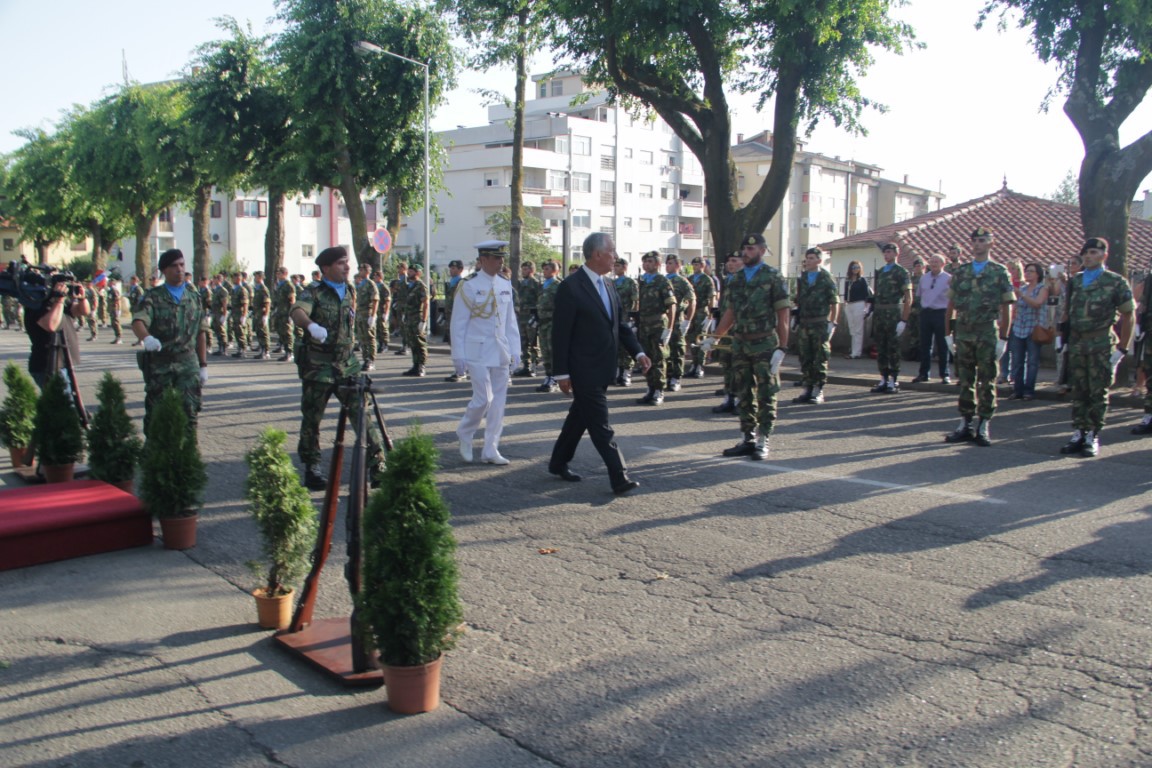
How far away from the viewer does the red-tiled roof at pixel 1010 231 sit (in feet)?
96.1

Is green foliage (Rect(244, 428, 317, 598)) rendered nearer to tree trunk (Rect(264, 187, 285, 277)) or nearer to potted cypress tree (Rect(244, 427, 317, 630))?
potted cypress tree (Rect(244, 427, 317, 630))

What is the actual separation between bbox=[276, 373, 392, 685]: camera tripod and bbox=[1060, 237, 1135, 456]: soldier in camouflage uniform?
7310 millimetres

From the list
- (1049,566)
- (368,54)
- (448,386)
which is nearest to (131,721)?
(1049,566)

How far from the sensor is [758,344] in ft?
30.0

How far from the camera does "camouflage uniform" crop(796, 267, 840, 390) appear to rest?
13.6 m

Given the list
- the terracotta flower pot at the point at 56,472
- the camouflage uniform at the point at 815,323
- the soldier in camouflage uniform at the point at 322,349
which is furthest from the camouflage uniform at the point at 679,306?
the terracotta flower pot at the point at 56,472

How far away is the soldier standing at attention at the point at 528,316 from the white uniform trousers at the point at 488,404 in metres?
7.98

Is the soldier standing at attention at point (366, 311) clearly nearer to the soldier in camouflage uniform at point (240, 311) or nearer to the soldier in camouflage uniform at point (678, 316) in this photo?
the soldier in camouflage uniform at point (240, 311)

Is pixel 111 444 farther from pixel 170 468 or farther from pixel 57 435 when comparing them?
pixel 170 468

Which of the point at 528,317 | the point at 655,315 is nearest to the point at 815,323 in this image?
the point at 655,315

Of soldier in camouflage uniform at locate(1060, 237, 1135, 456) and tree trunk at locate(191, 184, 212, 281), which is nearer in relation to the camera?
soldier in camouflage uniform at locate(1060, 237, 1135, 456)

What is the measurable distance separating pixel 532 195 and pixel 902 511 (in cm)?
6556

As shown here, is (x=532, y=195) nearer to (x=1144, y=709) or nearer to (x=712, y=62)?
(x=712, y=62)

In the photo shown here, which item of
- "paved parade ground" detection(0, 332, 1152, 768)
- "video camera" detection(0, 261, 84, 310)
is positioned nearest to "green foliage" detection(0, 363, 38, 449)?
"paved parade ground" detection(0, 332, 1152, 768)
